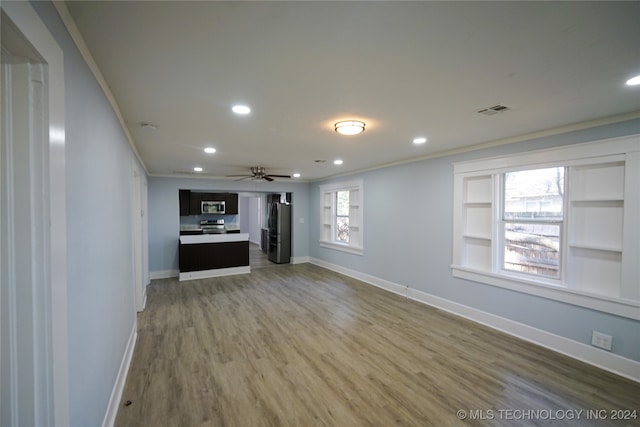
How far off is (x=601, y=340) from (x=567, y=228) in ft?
3.70

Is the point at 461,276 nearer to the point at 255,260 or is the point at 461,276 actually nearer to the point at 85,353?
the point at 85,353

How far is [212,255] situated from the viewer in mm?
6359

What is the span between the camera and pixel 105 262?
1917mm

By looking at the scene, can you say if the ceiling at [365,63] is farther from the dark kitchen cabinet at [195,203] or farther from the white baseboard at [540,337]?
the dark kitchen cabinet at [195,203]

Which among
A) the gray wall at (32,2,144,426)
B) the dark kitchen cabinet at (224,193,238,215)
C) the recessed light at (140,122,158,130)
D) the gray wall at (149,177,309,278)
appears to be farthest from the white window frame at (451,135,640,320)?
the dark kitchen cabinet at (224,193,238,215)

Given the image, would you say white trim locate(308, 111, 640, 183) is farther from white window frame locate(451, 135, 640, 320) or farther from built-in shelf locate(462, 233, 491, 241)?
built-in shelf locate(462, 233, 491, 241)

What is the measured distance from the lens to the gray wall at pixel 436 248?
2.78 m

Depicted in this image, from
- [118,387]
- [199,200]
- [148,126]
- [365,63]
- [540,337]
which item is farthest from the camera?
[199,200]

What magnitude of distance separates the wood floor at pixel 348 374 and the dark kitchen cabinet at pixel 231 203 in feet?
15.5

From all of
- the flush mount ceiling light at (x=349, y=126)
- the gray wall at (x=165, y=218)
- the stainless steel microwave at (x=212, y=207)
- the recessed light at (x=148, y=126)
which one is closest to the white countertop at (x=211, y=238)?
the gray wall at (x=165, y=218)

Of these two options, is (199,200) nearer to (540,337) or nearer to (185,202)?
(185,202)

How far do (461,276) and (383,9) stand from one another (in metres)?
3.75

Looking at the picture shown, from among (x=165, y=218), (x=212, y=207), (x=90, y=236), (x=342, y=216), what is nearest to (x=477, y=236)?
(x=342, y=216)

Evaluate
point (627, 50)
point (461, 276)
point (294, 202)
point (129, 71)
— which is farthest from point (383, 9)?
point (294, 202)
